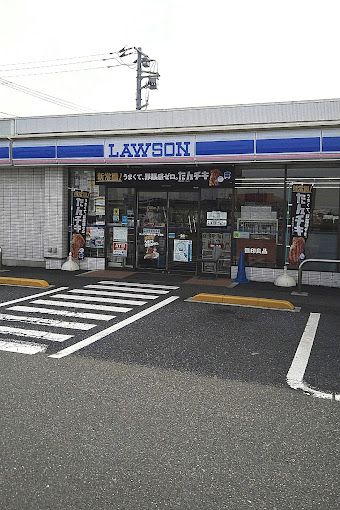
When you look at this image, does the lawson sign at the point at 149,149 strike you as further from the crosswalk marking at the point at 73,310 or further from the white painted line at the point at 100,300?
the white painted line at the point at 100,300

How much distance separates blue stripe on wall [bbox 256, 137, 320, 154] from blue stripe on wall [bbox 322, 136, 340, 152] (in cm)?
14

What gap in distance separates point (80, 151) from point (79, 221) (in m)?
2.20

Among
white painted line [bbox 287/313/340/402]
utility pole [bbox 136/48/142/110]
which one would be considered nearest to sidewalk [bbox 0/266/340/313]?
white painted line [bbox 287/313/340/402]

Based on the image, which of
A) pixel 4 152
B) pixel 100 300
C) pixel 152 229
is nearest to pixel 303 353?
A: pixel 100 300

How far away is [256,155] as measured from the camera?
1156cm

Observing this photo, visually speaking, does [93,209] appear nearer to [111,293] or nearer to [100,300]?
[111,293]

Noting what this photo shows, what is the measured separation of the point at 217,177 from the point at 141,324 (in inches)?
243

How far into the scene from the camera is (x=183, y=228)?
13438mm

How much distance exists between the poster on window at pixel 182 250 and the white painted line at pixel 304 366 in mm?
5575

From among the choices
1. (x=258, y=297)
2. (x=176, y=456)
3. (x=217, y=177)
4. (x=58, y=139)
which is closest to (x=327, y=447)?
(x=176, y=456)

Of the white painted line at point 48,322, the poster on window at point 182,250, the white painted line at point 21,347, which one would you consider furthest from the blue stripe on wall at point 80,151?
the white painted line at point 21,347

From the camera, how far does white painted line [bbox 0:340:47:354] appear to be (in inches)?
253

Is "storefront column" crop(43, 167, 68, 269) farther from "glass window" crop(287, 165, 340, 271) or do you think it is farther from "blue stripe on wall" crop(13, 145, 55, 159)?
"glass window" crop(287, 165, 340, 271)

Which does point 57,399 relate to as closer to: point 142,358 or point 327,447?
point 142,358
